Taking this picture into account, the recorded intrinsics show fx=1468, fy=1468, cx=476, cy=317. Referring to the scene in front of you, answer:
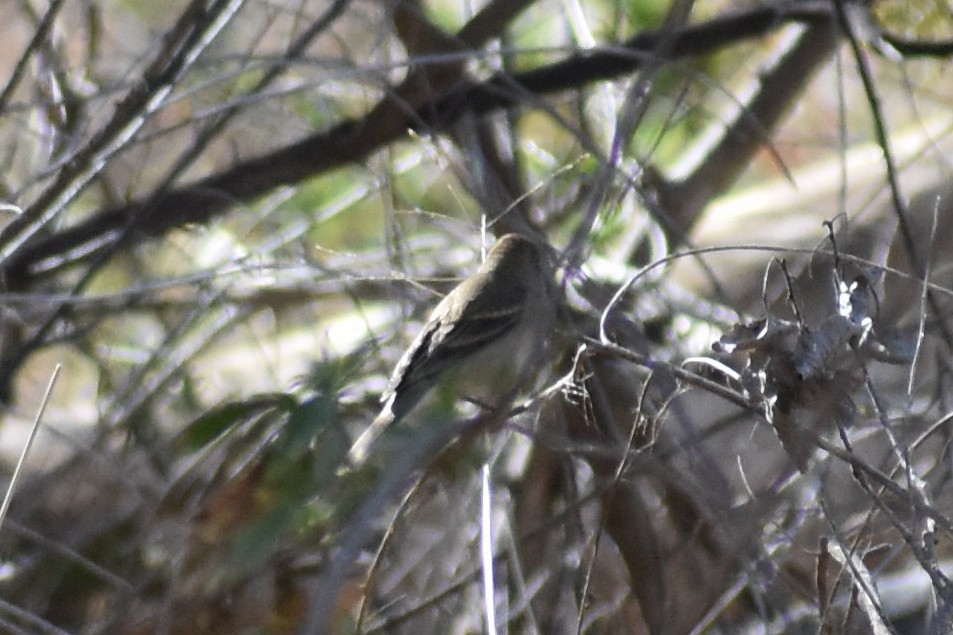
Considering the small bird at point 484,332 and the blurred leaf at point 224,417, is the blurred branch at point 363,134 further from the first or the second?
the blurred leaf at point 224,417

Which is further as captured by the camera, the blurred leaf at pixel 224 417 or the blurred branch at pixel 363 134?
the blurred branch at pixel 363 134

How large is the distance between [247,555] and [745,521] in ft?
2.73

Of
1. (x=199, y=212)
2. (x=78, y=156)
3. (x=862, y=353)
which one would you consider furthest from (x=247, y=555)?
(x=199, y=212)

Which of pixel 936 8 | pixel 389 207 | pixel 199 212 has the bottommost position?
pixel 389 207

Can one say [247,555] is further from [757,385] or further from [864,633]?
[864,633]

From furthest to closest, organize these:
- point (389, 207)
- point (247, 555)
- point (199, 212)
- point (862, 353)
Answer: point (199, 212) → point (389, 207) → point (862, 353) → point (247, 555)

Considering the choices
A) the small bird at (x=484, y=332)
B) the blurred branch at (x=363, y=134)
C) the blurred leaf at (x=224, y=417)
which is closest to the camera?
the blurred leaf at (x=224, y=417)

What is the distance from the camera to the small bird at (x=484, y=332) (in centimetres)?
397

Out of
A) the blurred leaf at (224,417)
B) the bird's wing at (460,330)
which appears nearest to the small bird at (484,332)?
the bird's wing at (460,330)

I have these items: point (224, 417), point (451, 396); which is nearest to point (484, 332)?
point (224, 417)

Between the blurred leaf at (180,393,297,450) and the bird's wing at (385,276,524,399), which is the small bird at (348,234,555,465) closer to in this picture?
the bird's wing at (385,276,524,399)

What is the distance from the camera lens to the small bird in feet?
13.0

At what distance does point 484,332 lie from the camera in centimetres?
473

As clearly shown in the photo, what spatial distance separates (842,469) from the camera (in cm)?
432
